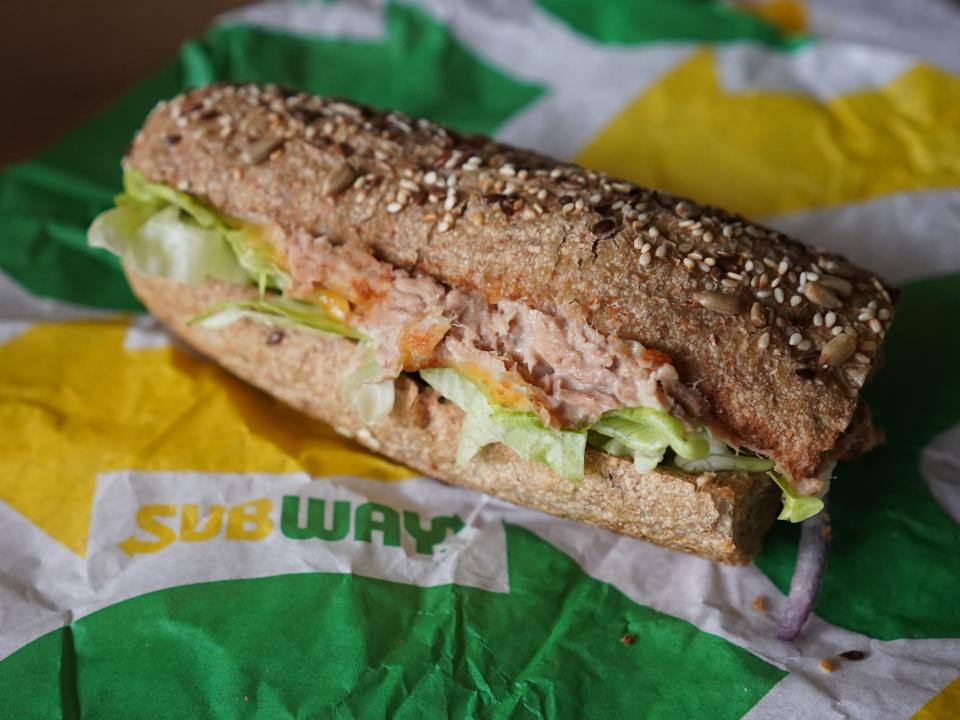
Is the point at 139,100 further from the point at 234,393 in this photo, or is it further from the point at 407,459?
the point at 407,459

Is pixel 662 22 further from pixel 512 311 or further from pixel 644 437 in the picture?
pixel 644 437

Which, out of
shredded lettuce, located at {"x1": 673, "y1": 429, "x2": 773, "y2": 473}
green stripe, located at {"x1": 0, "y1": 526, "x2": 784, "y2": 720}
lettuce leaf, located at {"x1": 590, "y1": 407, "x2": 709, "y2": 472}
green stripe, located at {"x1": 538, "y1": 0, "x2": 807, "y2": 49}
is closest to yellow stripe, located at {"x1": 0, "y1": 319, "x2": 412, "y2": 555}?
green stripe, located at {"x1": 0, "y1": 526, "x2": 784, "y2": 720}

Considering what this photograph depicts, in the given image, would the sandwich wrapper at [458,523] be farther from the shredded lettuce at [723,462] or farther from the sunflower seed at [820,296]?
the sunflower seed at [820,296]

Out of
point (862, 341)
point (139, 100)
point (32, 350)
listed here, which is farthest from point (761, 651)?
point (139, 100)

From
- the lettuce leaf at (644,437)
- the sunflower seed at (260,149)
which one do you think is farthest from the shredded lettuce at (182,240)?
the lettuce leaf at (644,437)

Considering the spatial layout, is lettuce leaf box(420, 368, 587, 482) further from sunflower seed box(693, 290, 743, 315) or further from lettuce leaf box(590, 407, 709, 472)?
sunflower seed box(693, 290, 743, 315)
